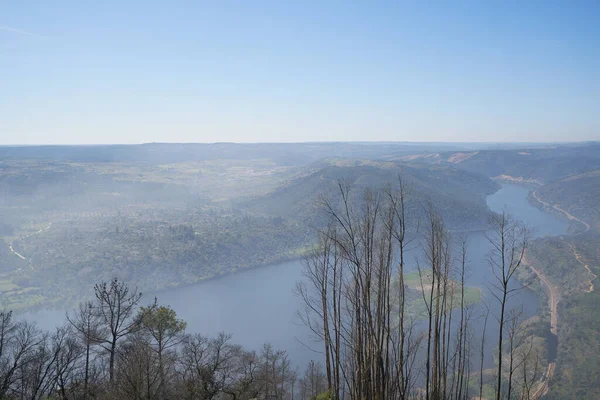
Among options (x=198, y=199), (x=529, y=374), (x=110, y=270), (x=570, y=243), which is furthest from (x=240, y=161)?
(x=529, y=374)

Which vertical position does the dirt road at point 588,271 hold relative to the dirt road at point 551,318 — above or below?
above

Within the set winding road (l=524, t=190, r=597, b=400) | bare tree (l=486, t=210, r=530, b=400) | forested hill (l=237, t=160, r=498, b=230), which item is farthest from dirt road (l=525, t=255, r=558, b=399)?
forested hill (l=237, t=160, r=498, b=230)

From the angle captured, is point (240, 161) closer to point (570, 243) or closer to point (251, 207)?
point (251, 207)

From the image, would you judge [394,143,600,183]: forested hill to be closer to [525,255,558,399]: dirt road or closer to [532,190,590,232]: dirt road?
[532,190,590,232]: dirt road

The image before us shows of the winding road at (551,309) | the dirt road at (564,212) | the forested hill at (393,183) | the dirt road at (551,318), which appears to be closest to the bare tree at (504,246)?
the dirt road at (551,318)

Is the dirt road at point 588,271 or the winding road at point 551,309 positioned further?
the dirt road at point 588,271

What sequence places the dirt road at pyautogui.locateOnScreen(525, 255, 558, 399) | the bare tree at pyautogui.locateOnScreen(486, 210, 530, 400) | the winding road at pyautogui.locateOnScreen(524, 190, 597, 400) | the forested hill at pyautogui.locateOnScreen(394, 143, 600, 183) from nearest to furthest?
the bare tree at pyautogui.locateOnScreen(486, 210, 530, 400) → the dirt road at pyautogui.locateOnScreen(525, 255, 558, 399) → the winding road at pyautogui.locateOnScreen(524, 190, 597, 400) → the forested hill at pyautogui.locateOnScreen(394, 143, 600, 183)

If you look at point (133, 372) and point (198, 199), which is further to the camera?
point (198, 199)

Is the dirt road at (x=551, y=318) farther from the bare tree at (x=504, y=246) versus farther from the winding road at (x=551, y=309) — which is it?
the bare tree at (x=504, y=246)
